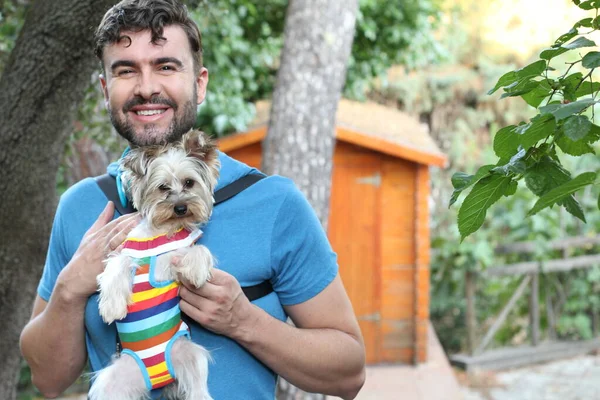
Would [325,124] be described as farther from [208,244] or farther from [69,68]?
[208,244]

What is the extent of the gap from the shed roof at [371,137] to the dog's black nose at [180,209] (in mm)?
8019

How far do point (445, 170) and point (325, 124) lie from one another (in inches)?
512

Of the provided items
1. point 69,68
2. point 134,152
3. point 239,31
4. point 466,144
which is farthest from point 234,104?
point 466,144

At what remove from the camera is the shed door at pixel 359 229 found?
11633 mm

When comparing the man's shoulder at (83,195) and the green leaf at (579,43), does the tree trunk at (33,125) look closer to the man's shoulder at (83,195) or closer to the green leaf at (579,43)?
the man's shoulder at (83,195)

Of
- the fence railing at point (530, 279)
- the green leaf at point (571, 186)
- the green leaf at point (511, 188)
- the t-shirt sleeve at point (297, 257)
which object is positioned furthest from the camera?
the fence railing at point (530, 279)

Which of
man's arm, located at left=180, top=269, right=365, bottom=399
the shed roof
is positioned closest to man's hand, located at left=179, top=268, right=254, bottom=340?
man's arm, located at left=180, top=269, right=365, bottom=399

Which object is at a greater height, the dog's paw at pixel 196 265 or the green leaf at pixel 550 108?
the green leaf at pixel 550 108

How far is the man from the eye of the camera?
93.0 inches

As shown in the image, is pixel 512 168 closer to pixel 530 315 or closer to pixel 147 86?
pixel 147 86

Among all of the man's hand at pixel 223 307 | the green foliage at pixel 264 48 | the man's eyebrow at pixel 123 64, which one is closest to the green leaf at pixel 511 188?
the man's hand at pixel 223 307

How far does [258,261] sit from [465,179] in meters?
0.78

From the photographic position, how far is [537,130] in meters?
1.75

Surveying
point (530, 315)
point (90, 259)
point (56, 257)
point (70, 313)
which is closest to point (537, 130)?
point (90, 259)
